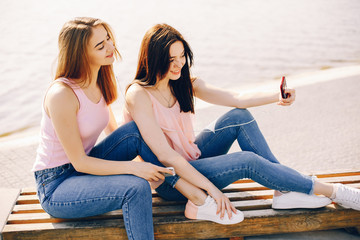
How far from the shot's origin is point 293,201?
2.27 meters

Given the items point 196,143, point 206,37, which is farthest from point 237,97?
point 206,37

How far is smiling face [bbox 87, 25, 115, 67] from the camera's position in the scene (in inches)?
87.7

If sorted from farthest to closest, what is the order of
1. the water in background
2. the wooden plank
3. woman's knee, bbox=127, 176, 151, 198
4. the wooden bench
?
the water in background < the wooden plank < the wooden bench < woman's knee, bbox=127, 176, 151, 198

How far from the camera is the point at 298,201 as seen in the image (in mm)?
2271

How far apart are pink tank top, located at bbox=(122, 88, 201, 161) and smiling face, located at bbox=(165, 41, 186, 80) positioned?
20 centimetres

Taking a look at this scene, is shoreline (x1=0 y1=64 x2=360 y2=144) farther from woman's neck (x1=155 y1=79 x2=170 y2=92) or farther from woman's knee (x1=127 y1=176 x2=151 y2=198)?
woman's knee (x1=127 y1=176 x2=151 y2=198)

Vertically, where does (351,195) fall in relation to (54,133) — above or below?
below

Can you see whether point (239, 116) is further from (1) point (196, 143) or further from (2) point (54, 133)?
(2) point (54, 133)

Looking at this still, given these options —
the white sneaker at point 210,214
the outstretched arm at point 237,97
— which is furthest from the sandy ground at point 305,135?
the white sneaker at point 210,214

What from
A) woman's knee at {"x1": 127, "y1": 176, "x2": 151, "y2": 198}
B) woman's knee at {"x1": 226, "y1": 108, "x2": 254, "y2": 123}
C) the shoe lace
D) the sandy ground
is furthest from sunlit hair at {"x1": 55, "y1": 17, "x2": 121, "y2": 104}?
the shoe lace

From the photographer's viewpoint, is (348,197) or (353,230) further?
(353,230)

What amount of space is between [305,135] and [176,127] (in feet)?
6.59

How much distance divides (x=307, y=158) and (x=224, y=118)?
4.61ft

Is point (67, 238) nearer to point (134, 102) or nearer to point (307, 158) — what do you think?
point (134, 102)
